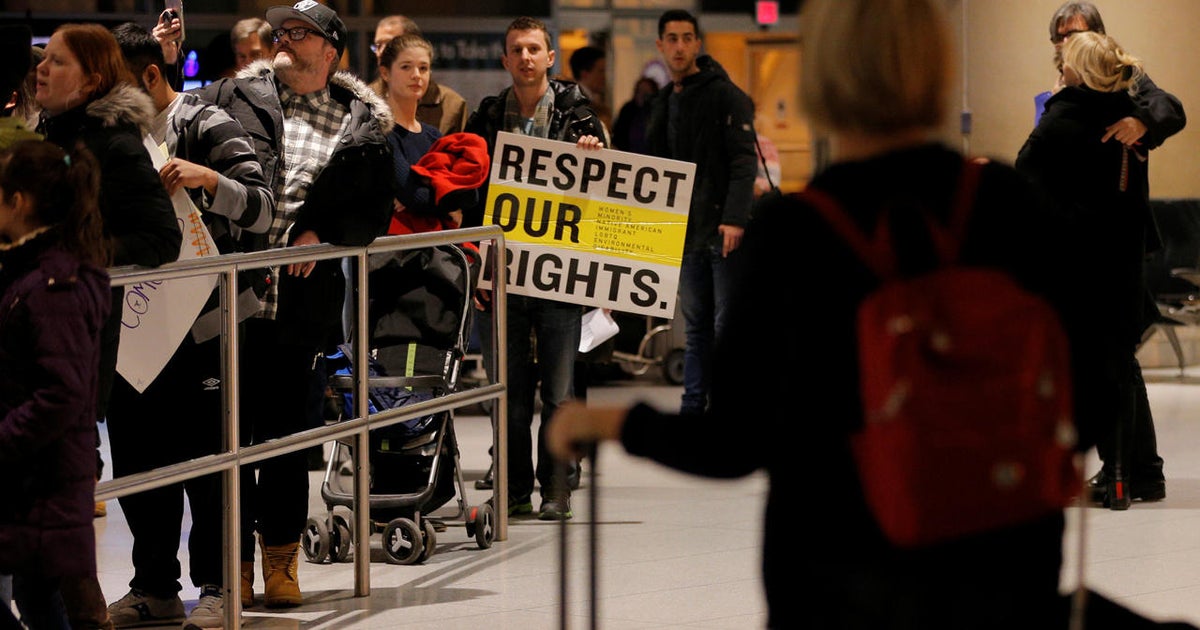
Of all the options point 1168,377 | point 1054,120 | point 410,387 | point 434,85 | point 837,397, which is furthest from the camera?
point 1168,377

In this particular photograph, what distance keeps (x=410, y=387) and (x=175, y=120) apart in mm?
1527

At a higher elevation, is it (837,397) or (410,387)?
(837,397)

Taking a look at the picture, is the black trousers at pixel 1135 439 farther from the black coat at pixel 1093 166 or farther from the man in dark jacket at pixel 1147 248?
the black coat at pixel 1093 166

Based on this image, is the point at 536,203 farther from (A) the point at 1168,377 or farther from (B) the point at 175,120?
(A) the point at 1168,377

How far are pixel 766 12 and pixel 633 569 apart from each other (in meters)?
8.76

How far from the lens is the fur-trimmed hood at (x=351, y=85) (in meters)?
5.91

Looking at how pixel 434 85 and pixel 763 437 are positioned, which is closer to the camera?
pixel 763 437

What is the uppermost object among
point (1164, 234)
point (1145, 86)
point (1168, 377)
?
point (1145, 86)

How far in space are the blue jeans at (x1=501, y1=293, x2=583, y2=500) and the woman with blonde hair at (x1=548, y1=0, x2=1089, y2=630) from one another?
5000 mm

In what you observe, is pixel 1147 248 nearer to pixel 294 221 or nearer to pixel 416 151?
pixel 416 151

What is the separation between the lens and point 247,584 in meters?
5.75

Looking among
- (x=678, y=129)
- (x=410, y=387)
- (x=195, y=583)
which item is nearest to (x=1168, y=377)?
(x=678, y=129)

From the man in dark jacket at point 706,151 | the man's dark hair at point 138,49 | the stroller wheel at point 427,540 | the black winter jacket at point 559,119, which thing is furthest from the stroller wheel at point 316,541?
the man in dark jacket at point 706,151

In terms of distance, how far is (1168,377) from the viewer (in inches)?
477
